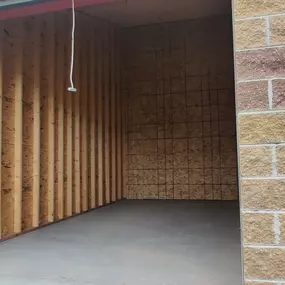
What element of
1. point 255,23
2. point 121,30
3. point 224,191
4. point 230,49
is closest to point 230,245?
point 255,23

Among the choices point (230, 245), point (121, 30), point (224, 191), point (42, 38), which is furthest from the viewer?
point (121, 30)

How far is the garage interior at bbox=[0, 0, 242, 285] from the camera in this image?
10.6ft

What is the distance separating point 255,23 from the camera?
161 cm

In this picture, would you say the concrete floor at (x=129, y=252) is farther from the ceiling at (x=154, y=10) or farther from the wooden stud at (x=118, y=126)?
the ceiling at (x=154, y=10)

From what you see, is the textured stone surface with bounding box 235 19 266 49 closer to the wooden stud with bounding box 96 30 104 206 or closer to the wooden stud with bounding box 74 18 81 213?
the wooden stud with bounding box 74 18 81 213

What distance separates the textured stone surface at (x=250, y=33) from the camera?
5.23 ft

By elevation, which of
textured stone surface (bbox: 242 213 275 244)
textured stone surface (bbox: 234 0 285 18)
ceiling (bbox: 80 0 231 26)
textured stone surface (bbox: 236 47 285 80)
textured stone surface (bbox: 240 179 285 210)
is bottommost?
textured stone surface (bbox: 242 213 275 244)

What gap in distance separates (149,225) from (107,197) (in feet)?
7.92

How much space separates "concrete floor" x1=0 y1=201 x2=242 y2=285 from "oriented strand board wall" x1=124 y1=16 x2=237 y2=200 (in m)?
2.28

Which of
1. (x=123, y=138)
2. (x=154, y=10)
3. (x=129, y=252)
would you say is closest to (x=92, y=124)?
(x=123, y=138)

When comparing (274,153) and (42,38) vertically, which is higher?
(42,38)

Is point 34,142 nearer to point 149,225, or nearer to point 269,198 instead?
point 149,225

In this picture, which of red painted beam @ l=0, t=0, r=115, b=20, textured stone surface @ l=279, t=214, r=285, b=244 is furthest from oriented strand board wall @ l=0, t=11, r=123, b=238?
textured stone surface @ l=279, t=214, r=285, b=244

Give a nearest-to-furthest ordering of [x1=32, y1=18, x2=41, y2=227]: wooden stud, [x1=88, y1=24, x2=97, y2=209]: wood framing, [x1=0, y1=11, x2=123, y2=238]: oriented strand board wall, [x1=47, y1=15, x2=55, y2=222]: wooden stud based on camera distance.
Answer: [x1=0, y1=11, x2=123, y2=238]: oriented strand board wall, [x1=32, y1=18, x2=41, y2=227]: wooden stud, [x1=47, y1=15, x2=55, y2=222]: wooden stud, [x1=88, y1=24, x2=97, y2=209]: wood framing
